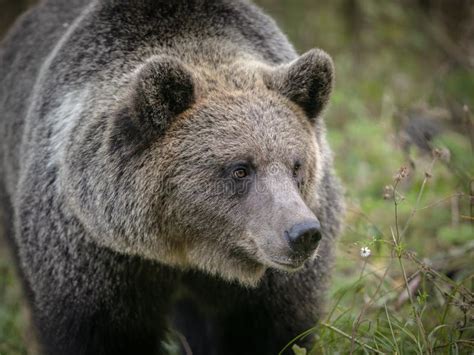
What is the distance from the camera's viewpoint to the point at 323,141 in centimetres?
557

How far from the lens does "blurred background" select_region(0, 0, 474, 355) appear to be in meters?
5.15

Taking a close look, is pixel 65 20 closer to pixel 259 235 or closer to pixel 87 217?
pixel 87 217

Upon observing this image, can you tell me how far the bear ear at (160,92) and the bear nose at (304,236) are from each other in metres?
1.16

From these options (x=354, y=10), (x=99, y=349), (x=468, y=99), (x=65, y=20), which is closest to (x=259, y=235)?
(x=99, y=349)

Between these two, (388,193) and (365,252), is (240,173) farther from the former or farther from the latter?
(388,193)

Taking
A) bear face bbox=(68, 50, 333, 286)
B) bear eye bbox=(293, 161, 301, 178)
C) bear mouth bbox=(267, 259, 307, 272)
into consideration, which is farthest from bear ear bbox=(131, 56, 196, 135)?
bear mouth bbox=(267, 259, 307, 272)

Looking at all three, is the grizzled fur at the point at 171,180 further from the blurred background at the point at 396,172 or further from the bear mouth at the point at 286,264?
the blurred background at the point at 396,172

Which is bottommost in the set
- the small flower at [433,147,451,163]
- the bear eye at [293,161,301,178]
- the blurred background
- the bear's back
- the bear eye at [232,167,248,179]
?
the blurred background

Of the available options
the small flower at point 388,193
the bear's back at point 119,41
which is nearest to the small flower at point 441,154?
the small flower at point 388,193

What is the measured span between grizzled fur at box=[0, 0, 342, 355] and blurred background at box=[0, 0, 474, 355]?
1.93 ft

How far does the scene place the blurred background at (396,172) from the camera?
515 centimetres

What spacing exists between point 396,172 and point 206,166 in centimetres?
130

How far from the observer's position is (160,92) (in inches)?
187

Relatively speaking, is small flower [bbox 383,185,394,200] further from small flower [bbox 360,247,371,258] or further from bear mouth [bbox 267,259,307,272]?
bear mouth [bbox 267,259,307,272]
